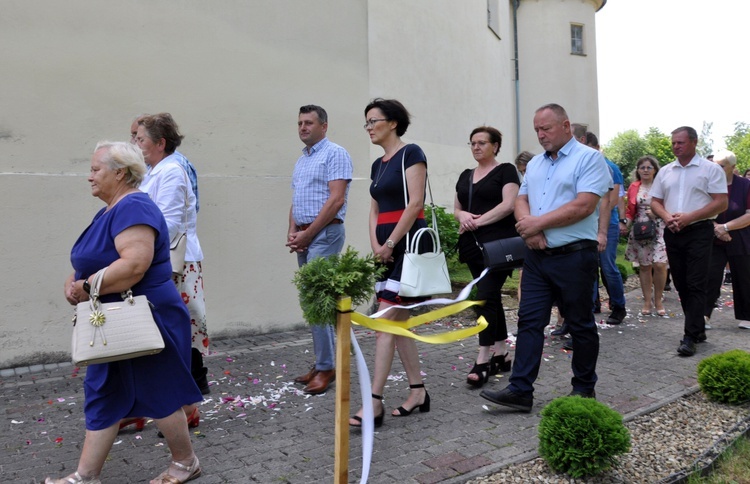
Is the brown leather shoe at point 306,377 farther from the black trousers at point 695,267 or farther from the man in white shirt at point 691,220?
the black trousers at point 695,267

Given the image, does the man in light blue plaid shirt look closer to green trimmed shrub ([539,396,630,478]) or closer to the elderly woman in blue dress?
the elderly woman in blue dress

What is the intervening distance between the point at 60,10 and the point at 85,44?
0.38 meters

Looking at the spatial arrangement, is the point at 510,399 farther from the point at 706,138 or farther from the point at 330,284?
the point at 706,138

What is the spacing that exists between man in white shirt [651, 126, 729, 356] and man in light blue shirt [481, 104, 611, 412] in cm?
220

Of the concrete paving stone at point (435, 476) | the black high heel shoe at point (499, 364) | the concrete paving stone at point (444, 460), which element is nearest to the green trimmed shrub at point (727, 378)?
the black high heel shoe at point (499, 364)

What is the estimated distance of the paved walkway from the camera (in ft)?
13.2

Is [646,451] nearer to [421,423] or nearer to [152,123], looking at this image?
[421,423]

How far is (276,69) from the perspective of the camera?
8305mm

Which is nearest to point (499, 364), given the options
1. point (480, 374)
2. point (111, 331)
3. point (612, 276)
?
point (480, 374)

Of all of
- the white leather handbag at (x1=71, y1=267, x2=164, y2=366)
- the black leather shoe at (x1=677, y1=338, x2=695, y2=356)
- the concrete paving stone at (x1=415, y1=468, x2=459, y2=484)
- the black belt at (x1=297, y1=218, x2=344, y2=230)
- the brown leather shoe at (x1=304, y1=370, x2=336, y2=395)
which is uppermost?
the black belt at (x1=297, y1=218, x2=344, y2=230)

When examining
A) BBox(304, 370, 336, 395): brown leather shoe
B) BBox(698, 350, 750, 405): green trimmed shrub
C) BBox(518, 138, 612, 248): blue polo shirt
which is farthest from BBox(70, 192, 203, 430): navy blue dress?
BBox(698, 350, 750, 405): green trimmed shrub

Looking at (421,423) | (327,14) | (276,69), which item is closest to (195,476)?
(421,423)

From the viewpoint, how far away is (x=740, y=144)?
6122 centimetres

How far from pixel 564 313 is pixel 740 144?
213ft
